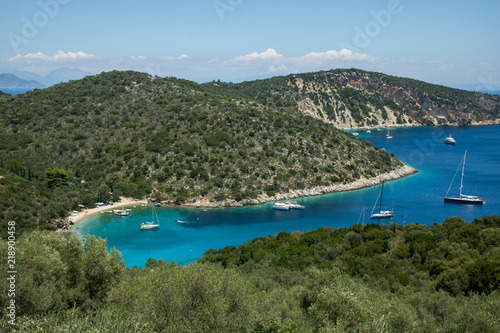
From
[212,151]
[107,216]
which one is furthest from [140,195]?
[212,151]

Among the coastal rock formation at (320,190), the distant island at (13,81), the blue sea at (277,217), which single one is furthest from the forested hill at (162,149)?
the distant island at (13,81)

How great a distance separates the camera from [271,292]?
16.9 m

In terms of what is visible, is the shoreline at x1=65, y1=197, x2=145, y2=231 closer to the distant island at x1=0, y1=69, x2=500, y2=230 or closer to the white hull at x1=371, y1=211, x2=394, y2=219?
the distant island at x1=0, y1=69, x2=500, y2=230

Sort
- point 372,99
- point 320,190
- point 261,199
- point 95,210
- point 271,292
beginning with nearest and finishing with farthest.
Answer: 1. point 271,292
2. point 95,210
3. point 261,199
4. point 320,190
5. point 372,99

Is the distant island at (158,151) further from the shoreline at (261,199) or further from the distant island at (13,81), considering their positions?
the distant island at (13,81)

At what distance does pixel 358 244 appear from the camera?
27.5 metres

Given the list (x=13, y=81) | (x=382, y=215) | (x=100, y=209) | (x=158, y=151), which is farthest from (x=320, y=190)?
(x=13, y=81)

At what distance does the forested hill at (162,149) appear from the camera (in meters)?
51.8

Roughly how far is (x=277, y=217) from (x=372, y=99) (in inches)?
4350

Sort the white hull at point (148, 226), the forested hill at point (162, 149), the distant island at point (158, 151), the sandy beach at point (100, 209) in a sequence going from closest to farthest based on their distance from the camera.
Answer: the white hull at point (148, 226) → the sandy beach at point (100, 209) → the distant island at point (158, 151) → the forested hill at point (162, 149)

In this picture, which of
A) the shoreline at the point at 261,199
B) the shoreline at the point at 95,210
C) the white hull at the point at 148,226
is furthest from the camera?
the shoreline at the point at 261,199

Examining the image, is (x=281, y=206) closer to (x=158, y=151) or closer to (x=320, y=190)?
(x=320, y=190)

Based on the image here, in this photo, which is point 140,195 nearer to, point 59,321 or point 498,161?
point 59,321

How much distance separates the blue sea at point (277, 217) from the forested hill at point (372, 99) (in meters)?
64.4
